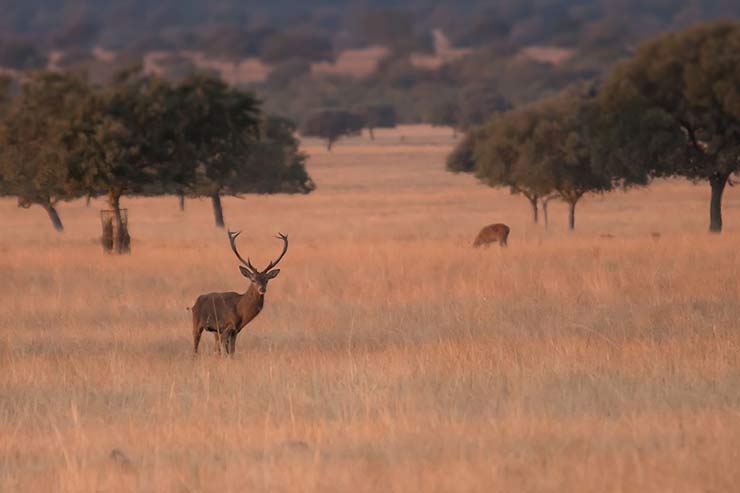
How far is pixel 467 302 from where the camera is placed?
19.6 m

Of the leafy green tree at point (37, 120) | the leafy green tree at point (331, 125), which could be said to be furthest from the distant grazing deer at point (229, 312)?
the leafy green tree at point (331, 125)

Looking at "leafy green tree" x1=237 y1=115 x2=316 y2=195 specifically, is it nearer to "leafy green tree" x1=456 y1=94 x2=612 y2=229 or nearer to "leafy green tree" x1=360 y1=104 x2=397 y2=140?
"leafy green tree" x1=456 y1=94 x2=612 y2=229

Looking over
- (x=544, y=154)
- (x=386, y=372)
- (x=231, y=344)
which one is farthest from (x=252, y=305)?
(x=544, y=154)

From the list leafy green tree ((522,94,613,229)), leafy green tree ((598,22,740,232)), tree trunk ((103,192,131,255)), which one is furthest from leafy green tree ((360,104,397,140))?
tree trunk ((103,192,131,255))

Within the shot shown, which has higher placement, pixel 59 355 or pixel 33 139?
pixel 33 139

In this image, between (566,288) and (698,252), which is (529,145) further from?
(566,288)

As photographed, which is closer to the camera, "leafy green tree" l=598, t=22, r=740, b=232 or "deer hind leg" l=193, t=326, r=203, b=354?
"deer hind leg" l=193, t=326, r=203, b=354

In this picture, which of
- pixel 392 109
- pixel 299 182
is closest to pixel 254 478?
pixel 299 182

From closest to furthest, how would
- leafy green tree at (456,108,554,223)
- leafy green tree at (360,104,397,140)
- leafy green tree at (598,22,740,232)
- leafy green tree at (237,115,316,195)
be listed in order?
leafy green tree at (598,22,740,232), leafy green tree at (456,108,554,223), leafy green tree at (237,115,316,195), leafy green tree at (360,104,397,140)

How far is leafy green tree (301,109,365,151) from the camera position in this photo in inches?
5049

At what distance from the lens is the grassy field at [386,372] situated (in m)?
8.28

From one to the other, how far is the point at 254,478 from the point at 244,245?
26830 millimetres

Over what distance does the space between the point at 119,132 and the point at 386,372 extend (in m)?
19.8

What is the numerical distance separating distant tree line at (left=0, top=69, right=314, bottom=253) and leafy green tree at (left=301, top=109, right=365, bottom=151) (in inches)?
3631
